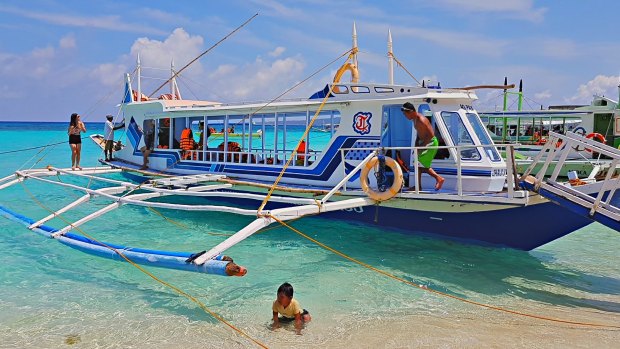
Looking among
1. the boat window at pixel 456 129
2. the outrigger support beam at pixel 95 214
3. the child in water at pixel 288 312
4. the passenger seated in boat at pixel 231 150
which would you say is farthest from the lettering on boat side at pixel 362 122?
the child in water at pixel 288 312

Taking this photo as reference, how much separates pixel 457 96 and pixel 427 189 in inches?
69.1

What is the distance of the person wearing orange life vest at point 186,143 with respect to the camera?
13239 mm

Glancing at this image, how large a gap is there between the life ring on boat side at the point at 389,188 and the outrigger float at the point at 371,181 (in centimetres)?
2

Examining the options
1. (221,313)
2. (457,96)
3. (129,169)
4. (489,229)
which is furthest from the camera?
(129,169)

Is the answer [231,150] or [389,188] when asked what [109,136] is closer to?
[231,150]

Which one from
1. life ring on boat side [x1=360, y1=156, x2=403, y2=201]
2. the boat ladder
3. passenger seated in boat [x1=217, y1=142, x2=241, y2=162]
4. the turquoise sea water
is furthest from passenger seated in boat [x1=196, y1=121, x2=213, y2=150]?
the boat ladder

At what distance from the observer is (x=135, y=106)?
1515 cm

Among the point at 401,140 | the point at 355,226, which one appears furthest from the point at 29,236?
the point at 401,140

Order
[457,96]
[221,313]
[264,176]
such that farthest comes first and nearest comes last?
[264,176], [457,96], [221,313]

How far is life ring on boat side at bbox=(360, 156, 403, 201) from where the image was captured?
328 inches

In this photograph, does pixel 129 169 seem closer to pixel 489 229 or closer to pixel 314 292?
pixel 314 292

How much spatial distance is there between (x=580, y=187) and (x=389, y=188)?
283cm

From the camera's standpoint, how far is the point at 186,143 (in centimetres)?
1334

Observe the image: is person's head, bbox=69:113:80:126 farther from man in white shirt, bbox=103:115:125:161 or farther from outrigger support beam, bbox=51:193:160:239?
outrigger support beam, bbox=51:193:160:239
